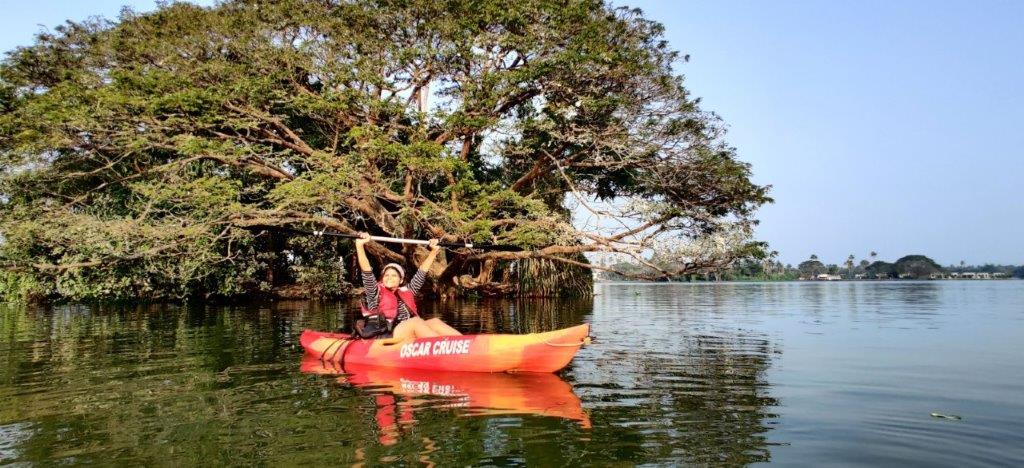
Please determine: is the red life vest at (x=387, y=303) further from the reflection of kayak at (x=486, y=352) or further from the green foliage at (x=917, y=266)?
the green foliage at (x=917, y=266)

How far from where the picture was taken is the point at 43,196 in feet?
62.8

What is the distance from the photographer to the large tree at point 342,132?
52.1ft

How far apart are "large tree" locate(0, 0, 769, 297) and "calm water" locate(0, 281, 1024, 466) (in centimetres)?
586

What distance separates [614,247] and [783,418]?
448 inches

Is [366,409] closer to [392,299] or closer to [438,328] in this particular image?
[438,328]

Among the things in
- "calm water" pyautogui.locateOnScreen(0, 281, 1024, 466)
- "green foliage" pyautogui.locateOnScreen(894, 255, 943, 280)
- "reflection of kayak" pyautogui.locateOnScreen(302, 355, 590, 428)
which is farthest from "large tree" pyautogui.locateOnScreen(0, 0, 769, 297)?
"green foliage" pyautogui.locateOnScreen(894, 255, 943, 280)

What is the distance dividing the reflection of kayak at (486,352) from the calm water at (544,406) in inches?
12.1

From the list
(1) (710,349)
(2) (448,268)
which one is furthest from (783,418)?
(2) (448,268)

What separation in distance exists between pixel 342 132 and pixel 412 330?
11.5 metres

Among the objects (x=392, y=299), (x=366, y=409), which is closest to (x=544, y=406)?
(x=366, y=409)

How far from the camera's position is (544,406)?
18.0ft

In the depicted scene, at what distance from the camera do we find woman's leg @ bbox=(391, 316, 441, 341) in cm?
816

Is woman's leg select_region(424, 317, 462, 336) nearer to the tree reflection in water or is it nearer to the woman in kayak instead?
the woman in kayak

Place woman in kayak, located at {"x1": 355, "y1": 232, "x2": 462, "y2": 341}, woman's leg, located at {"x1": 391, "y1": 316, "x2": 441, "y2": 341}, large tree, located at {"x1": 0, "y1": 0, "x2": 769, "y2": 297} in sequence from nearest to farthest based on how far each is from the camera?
woman's leg, located at {"x1": 391, "y1": 316, "x2": 441, "y2": 341} → woman in kayak, located at {"x1": 355, "y1": 232, "x2": 462, "y2": 341} → large tree, located at {"x1": 0, "y1": 0, "x2": 769, "y2": 297}
